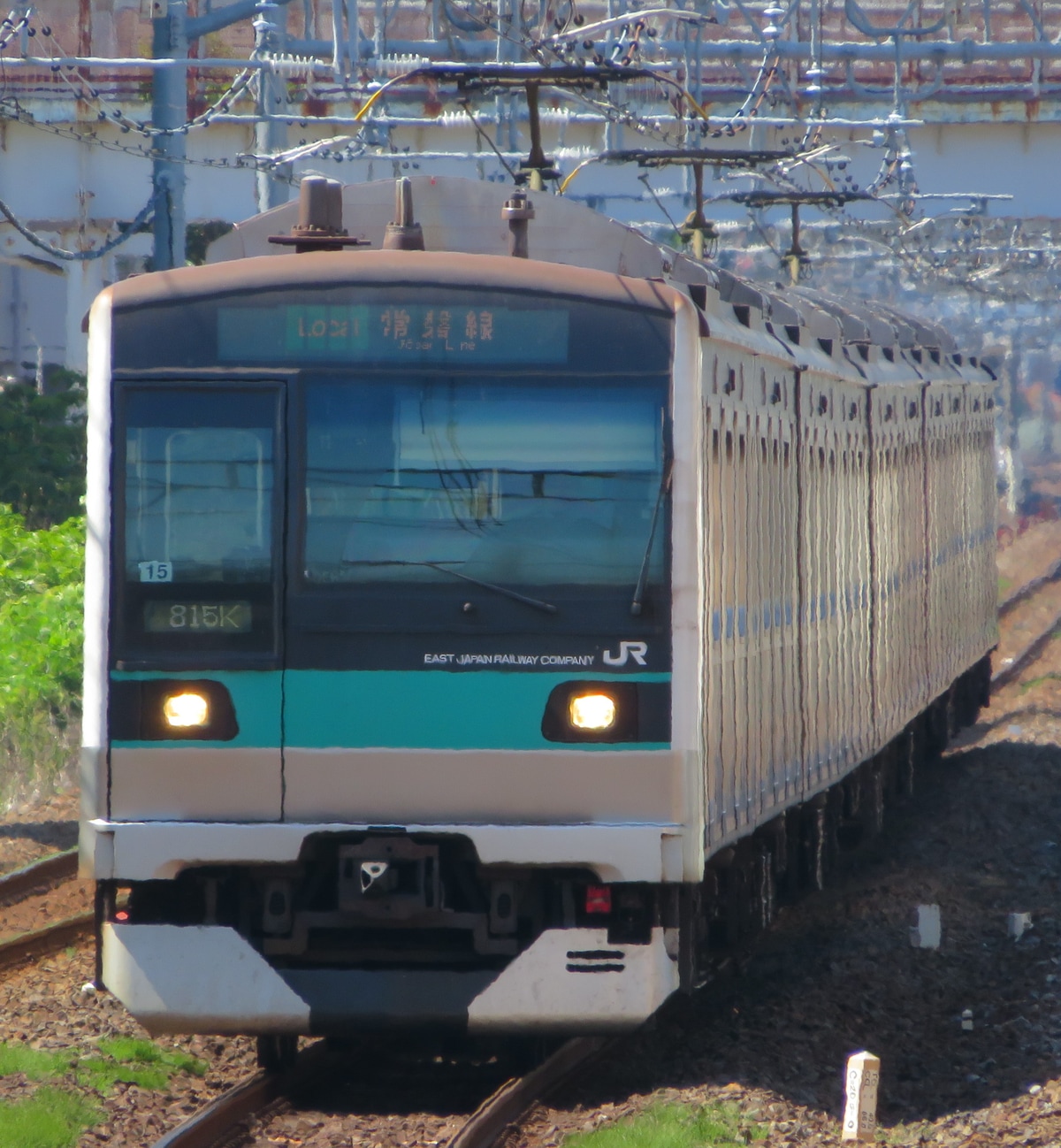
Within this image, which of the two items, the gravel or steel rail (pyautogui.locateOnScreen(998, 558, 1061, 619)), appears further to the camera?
steel rail (pyautogui.locateOnScreen(998, 558, 1061, 619))

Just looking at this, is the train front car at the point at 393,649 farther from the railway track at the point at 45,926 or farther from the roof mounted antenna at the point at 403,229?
the railway track at the point at 45,926

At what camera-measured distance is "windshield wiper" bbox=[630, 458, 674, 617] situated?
7176 millimetres

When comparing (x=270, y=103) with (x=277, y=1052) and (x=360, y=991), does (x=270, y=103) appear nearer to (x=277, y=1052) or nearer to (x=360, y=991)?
(x=277, y=1052)

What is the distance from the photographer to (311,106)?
1117 inches

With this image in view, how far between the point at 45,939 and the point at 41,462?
16.4m

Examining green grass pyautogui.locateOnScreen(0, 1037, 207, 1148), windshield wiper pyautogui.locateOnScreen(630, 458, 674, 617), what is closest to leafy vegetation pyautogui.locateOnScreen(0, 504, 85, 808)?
green grass pyautogui.locateOnScreen(0, 1037, 207, 1148)

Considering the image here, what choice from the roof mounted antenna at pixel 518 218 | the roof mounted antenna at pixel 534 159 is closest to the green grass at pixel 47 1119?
the roof mounted antenna at pixel 518 218

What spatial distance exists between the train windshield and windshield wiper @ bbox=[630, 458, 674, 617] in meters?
0.01

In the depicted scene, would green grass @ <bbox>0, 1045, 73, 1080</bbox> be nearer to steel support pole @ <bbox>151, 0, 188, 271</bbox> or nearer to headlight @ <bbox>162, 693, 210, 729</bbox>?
headlight @ <bbox>162, 693, 210, 729</bbox>

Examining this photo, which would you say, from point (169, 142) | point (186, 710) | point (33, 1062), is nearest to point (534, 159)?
point (186, 710)

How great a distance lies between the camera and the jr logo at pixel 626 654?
23.6 feet

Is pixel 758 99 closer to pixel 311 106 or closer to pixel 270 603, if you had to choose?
pixel 311 106

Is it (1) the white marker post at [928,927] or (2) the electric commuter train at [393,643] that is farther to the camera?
(1) the white marker post at [928,927]

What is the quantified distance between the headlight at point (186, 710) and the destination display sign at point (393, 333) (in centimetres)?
110
